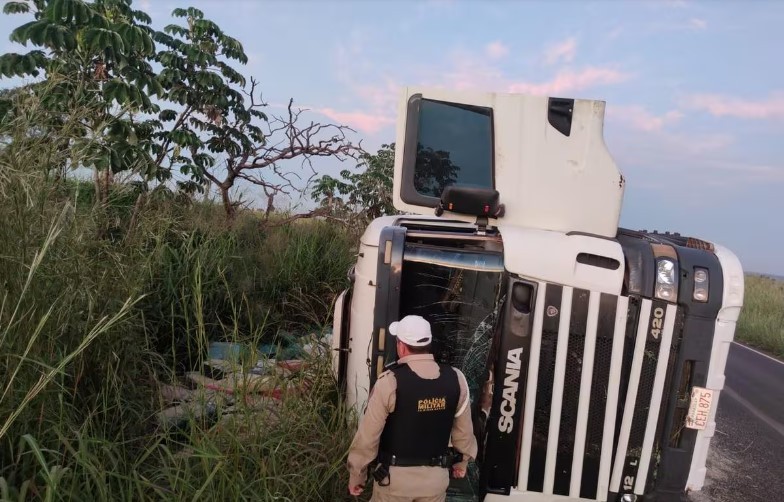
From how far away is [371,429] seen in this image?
8.27 feet

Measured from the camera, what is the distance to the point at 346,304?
144 inches

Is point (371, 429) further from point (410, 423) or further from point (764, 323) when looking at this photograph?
point (764, 323)

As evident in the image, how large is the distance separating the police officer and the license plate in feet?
3.89

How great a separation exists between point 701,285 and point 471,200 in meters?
1.25

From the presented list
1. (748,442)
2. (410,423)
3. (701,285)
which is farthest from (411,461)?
(748,442)

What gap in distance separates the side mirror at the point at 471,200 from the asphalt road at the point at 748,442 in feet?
9.68

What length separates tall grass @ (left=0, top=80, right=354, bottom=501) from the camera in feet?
7.77

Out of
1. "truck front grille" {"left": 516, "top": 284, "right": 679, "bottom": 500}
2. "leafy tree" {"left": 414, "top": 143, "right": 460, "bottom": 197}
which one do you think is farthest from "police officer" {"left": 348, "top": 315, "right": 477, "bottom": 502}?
"leafy tree" {"left": 414, "top": 143, "right": 460, "bottom": 197}

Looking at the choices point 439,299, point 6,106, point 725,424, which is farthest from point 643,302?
point 725,424

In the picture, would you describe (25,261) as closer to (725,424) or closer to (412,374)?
(412,374)

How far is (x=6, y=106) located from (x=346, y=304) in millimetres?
2473

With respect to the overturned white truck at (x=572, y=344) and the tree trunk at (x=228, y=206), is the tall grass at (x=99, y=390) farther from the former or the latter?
the tree trunk at (x=228, y=206)

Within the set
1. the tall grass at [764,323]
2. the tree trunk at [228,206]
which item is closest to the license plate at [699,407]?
the tree trunk at [228,206]

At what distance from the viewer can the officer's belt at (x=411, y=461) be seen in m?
2.56
